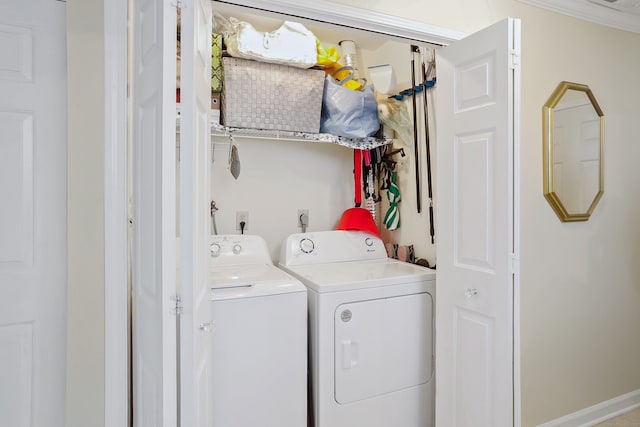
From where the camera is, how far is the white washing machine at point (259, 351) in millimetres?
1723

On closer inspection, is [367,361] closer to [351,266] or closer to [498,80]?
[351,266]

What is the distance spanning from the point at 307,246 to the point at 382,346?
76 cm

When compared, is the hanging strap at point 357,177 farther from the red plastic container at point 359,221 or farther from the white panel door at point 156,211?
the white panel door at point 156,211

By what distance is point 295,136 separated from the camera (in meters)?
2.38

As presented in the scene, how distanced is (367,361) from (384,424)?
0.36 m

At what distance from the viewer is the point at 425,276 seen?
2.13 m

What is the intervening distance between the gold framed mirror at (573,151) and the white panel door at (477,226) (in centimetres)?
66

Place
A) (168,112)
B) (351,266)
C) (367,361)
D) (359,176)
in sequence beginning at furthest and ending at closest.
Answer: (359,176), (351,266), (367,361), (168,112)

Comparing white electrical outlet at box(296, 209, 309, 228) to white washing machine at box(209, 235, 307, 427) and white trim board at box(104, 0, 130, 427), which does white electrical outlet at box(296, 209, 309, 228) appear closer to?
white washing machine at box(209, 235, 307, 427)

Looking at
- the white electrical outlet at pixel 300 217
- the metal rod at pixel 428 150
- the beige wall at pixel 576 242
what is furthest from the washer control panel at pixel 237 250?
the beige wall at pixel 576 242

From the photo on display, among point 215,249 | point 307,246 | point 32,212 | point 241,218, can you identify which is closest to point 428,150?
point 307,246

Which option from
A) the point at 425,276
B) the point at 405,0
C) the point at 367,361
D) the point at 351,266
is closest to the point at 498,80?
the point at 405,0

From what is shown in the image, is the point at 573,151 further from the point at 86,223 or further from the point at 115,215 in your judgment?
the point at 86,223

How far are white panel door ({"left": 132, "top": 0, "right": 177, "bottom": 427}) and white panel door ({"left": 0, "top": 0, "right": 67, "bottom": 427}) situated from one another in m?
0.37
